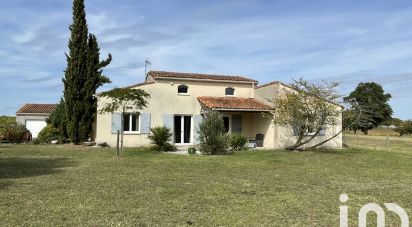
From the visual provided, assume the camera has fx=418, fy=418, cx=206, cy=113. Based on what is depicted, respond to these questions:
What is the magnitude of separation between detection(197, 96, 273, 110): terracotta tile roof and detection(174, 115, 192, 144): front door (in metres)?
1.63

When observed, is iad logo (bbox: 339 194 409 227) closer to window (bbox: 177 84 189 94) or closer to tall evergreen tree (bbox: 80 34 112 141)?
window (bbox: 177 84 189 94)

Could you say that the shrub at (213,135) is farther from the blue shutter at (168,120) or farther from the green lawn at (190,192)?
the blue shutter at (168,120)

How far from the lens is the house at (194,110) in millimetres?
25266

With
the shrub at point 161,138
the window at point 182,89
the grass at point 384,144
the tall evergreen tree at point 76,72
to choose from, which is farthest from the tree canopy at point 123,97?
the grass at point 384,144

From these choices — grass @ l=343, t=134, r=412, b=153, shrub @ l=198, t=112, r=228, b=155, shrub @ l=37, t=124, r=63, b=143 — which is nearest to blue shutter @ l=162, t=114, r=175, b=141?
shrub @ l=198, t=112, r=228, b=155

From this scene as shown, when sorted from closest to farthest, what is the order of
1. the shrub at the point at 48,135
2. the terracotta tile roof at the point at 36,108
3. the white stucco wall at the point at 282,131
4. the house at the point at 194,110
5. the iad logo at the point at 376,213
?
the iad logo at the point at 376,213, the house at the point at 194,110, the white stucco wall at the point at 282,131, the shrub at the point at 48,135, the terracotta tile roof at the point at 36,108

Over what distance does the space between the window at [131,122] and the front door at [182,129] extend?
2.49 meters

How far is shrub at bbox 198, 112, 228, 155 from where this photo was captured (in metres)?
20.4

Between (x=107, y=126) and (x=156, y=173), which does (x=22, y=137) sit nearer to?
(x=107, y=126)

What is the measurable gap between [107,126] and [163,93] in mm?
3989

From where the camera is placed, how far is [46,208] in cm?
761

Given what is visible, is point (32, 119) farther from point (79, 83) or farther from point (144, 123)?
point (144, 123)

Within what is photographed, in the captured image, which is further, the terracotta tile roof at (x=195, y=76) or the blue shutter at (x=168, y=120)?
the terracotta tile roof at (x=195, y=76)

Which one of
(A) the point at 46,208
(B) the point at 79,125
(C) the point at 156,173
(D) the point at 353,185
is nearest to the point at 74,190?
(A) the point at 46,208
